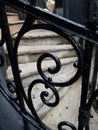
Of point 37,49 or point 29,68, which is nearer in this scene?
point 29,68

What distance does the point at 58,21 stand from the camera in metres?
0.81

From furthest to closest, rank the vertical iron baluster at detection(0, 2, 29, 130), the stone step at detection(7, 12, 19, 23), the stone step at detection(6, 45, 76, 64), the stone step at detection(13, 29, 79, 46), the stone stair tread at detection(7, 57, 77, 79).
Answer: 1. the stone step at detection(7, 12, 19, 23)
2. the stone step at detection(13, 29, 79, 46)
3. the stone step at detection(6, 45, 76, 64)
4. the stone stair tread at detection(7, 57, 77, 79)
5. the vertical iron baluster at detection(0, 2, 29, 130)

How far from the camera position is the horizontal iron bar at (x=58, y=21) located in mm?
766

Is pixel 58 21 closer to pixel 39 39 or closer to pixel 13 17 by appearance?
pixel 39 39

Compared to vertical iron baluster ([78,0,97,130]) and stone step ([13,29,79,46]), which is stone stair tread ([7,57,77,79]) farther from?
vertical iron baluster ([78,0,97,130])

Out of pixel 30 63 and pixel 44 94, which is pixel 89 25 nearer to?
pixel 44 94

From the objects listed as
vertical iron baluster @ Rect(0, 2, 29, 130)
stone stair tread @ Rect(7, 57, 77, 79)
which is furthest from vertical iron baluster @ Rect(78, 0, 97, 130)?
stone stair tread @ Rect(7, 57, 77, 79)

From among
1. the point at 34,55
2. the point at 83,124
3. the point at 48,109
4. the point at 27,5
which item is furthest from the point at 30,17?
the point at 34,55

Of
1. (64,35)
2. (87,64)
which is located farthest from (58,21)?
(87,64)

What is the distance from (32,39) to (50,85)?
178cm

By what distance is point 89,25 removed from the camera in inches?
29.9

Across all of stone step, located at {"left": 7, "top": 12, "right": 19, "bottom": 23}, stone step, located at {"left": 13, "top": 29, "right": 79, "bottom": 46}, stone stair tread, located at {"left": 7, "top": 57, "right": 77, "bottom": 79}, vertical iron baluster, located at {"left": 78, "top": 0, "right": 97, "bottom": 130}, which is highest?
vertical iron baluster, located at {"left": 78, "top": 0, "right": 97, "bottom": 130}

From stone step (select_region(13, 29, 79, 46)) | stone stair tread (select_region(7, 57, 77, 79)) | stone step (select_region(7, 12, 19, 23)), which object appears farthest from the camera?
stone step (select_region(7, 12, 19, 23))

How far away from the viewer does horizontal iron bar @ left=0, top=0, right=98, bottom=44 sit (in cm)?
77
